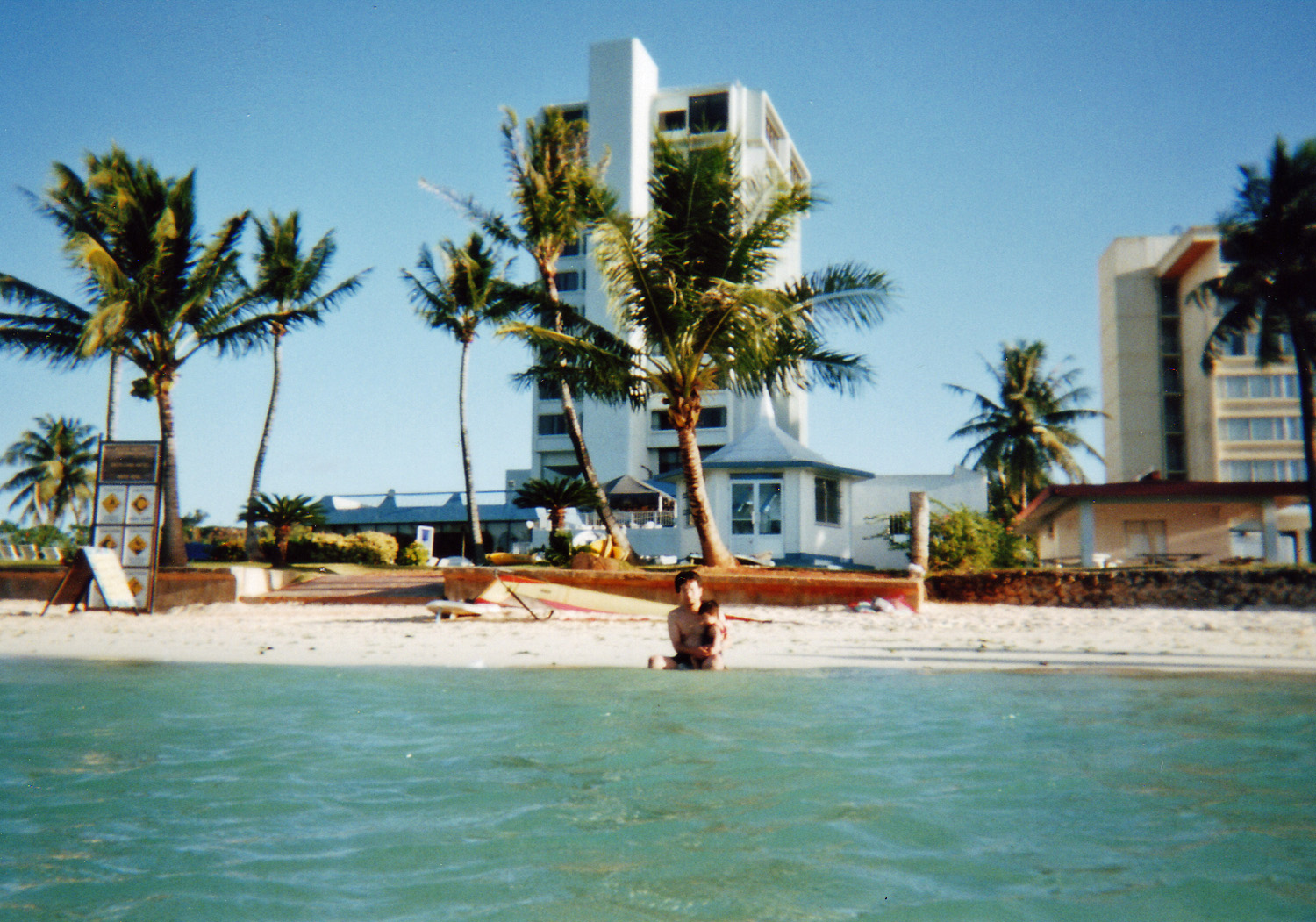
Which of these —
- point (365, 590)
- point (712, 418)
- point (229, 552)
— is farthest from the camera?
point (712, 418)

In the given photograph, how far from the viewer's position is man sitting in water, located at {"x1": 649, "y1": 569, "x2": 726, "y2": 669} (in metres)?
9.03

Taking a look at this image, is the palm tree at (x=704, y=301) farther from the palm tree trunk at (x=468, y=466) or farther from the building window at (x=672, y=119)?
the building window at (x=672, y=119)

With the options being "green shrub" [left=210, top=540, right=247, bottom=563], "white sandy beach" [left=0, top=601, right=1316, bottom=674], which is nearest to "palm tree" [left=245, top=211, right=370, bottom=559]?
"green shrub" [left=210, top=540, right=247, bottom=563]

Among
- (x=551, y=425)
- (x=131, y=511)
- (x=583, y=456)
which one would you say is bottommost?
(x=131, y=511)

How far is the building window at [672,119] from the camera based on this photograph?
56834 millimetres

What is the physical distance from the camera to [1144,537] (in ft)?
86.3

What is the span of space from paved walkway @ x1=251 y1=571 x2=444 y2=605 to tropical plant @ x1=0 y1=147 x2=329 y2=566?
335 centimetres

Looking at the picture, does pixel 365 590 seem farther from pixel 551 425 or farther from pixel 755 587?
pixel 551 425

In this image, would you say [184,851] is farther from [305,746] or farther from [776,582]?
[776,582]

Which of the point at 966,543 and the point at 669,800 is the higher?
the point at 966,543

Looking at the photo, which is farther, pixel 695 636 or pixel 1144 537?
pixel 1144 537

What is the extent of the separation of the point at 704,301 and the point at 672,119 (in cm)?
4447

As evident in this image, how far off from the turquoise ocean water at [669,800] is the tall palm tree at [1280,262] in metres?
22.3

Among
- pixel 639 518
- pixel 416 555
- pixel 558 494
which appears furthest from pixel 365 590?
pixel 639 518
